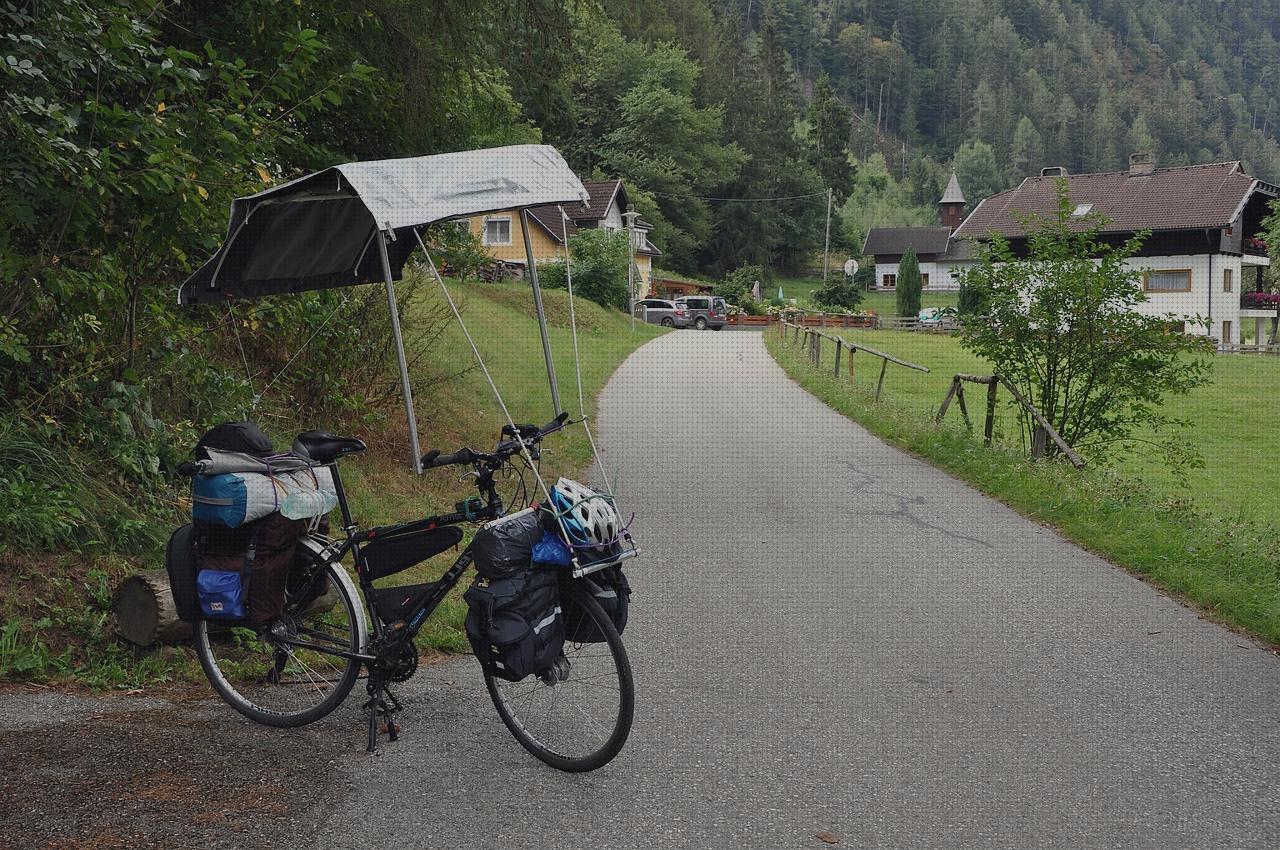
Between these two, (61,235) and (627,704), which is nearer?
(627,704)

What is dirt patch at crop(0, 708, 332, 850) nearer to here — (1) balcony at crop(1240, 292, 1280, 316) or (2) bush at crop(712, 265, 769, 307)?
(1) balcony at crop(1240, 292, 1280, 316)

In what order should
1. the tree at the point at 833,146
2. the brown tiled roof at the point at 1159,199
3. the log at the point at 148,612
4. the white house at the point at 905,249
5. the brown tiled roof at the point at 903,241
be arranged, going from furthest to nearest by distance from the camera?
1. the tree at the point at 833,146
2. the brown tiled roof at the point at 903,241
3. the white house at the point at 905,249
4. the brown tiled roof at the point at 1159,199
5. the log at the point at 148,612

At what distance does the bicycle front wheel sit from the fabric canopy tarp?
1.64 metres

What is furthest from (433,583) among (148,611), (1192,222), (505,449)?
(1192,222)

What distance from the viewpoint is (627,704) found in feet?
14.9

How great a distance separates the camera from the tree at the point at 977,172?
163 metres

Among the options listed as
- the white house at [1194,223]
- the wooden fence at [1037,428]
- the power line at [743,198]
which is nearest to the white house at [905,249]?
the power line at [743,198]

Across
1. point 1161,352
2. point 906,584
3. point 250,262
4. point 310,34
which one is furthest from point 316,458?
point 1161,352

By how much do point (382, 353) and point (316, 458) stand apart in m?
6.84

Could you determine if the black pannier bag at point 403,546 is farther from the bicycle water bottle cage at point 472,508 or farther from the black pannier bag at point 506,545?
the black pannier bag at point 506,545

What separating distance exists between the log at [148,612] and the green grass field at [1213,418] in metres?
9.19

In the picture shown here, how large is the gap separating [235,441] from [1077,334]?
10.0 meters

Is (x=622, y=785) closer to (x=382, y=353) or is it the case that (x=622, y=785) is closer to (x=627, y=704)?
(x=627, y=704)

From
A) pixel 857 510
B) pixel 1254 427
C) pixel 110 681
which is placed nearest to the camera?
pixel 110 681
